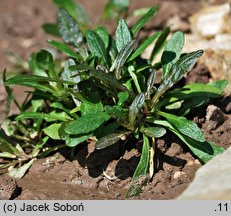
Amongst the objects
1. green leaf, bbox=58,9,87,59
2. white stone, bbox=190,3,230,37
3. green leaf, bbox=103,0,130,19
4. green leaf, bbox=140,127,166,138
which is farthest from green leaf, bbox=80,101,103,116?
green leaf, bbox=103,0,130,19

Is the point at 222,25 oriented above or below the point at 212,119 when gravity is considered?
above

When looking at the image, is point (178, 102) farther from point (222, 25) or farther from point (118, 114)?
point (222, 25)

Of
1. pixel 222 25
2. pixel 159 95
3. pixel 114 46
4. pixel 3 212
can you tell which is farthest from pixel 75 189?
pixel 222 25

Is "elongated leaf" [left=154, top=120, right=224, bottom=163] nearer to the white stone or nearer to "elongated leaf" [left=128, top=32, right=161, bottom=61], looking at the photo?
"elongated leaf" [left=128, top=32, right=161, bottom=61]

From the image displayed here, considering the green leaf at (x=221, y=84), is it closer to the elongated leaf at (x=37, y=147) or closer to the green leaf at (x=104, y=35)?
the green leaf at (x=104, y=35)

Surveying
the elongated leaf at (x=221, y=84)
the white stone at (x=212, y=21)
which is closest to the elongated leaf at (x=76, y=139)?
the elongated leaf at (x=221, y=84)

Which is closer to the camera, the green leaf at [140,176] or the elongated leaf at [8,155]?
the green leaf at [140,176]
